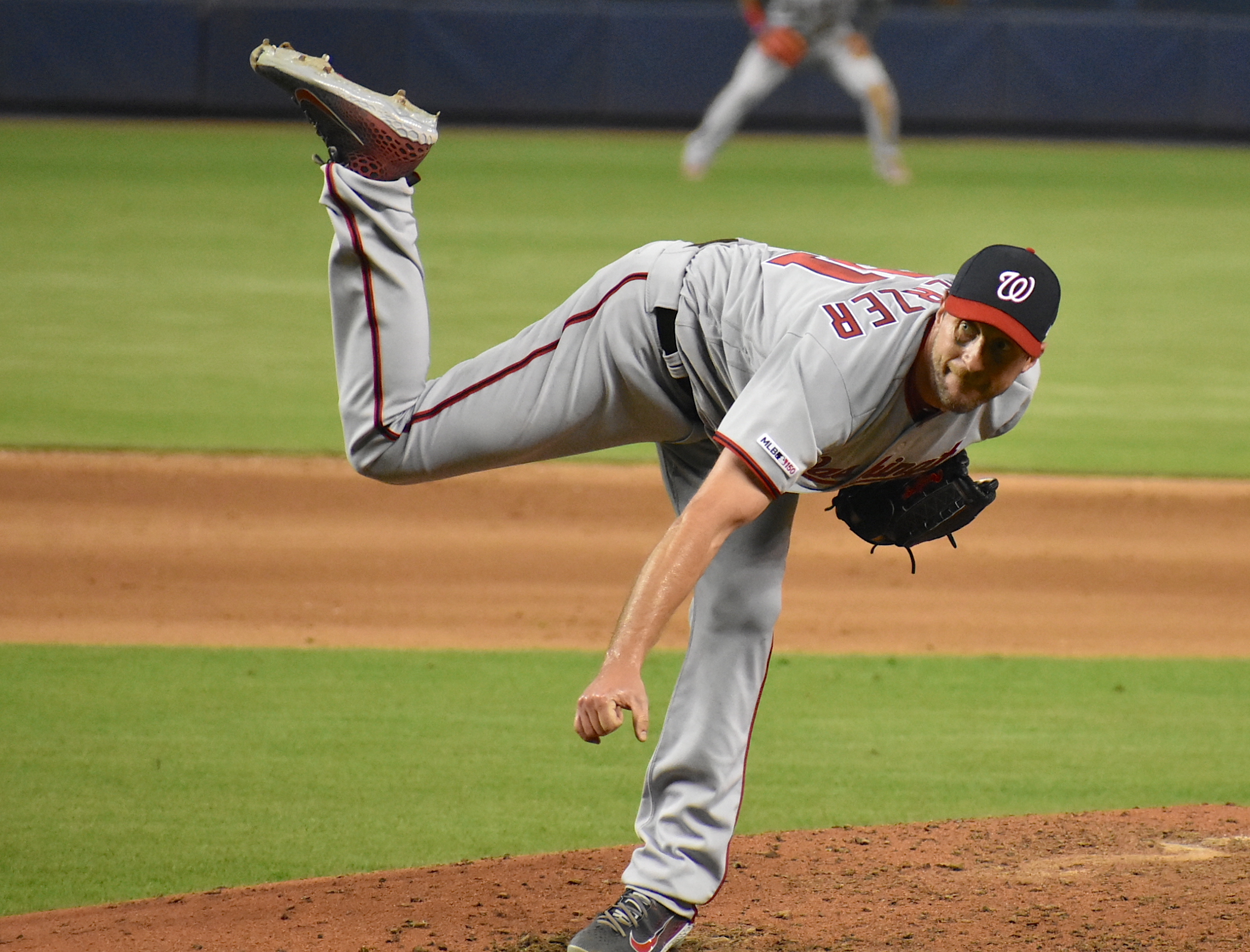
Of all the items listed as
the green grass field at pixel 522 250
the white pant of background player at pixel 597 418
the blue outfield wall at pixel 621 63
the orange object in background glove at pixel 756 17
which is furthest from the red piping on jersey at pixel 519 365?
the blue outfield wall at pixel 621 63

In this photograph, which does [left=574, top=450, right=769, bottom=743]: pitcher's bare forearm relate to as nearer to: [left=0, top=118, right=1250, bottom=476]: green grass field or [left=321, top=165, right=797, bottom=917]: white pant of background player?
[left=321, top=165, right=797, bottom=917]: white pant of background player

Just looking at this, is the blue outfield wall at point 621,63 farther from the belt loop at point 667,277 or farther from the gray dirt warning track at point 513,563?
the belt loop at point 667,277

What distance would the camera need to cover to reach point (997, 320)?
2.69 metres

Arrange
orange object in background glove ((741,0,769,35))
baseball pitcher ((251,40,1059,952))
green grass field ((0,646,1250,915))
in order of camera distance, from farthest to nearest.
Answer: orange object in background glove ((741,0,769,35)) → green grass field ((0,646,1250,915)) → baseball pitcher ((251,40,1059,952))

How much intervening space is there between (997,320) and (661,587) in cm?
72

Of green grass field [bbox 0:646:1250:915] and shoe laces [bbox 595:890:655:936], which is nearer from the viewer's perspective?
shoe laces [bbox 595:890:655:936]

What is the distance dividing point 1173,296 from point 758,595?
943cm

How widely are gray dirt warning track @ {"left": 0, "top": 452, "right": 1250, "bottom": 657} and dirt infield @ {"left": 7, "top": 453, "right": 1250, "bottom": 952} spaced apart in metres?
0.02

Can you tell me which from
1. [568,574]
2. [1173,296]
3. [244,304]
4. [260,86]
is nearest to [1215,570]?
[568,574]

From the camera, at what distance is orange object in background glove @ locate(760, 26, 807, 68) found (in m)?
15.6

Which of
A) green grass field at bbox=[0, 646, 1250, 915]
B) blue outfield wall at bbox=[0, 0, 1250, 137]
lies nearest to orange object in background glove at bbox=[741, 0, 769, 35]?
blue outfield wall at bbox=[0, 0, 1250, 137]

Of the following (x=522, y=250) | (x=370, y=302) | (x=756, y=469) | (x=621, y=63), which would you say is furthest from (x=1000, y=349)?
(x=621, y=63)

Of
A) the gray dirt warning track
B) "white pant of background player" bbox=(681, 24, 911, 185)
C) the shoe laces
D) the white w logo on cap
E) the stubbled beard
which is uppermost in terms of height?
"white pant of background player" bbox=(681, 24, 911, 185)

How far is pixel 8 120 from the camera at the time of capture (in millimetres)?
18891
